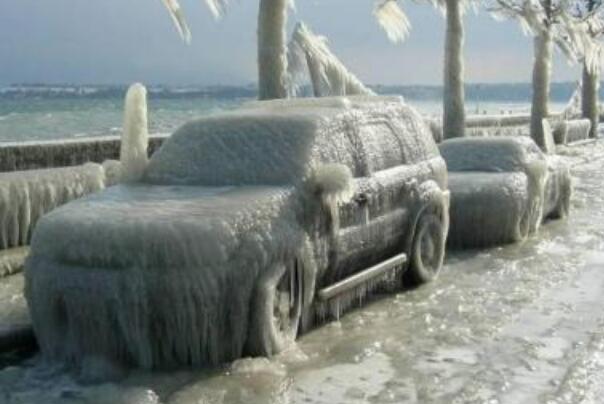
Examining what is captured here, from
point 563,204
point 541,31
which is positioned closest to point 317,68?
point 563,204

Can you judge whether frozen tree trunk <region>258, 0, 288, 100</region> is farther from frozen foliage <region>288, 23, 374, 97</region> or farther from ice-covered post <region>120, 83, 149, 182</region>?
ice-covered post <region>120, 83, 149, 182</region>

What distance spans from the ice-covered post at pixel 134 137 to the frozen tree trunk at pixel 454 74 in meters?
14.1

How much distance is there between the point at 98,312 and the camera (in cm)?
609

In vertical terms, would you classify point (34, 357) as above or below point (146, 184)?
below

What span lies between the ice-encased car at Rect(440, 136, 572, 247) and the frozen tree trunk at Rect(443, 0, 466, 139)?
7.99m

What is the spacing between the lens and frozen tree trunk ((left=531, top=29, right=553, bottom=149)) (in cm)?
2792

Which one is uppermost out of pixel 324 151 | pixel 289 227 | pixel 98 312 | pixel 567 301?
pixel 324 151

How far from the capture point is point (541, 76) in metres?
28.3

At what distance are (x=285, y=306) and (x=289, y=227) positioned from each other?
60cm

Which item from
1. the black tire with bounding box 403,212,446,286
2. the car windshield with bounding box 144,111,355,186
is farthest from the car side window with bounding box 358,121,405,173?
the black tire with bounding box 403,212,446,286

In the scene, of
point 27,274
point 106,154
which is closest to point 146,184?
point 27,274

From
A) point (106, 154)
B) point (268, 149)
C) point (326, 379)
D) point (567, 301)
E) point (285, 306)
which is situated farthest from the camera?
point (106, 154)

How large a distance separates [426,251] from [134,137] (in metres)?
3.30

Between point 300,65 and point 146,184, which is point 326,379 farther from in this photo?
point 300,65
